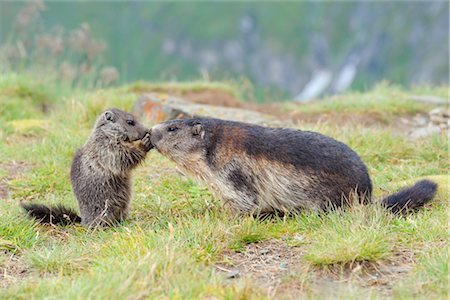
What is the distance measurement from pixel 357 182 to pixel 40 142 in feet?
15.8

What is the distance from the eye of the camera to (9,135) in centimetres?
883

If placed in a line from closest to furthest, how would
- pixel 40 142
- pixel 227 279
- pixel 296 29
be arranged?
pixel 227 279 < pixel 40 142 < pixel 296 29

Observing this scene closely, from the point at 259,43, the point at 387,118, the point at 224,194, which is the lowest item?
the point at 259,43

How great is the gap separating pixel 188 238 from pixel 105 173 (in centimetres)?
163

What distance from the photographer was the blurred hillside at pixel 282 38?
108m

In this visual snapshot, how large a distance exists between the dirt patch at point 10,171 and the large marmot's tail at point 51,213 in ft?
3.62

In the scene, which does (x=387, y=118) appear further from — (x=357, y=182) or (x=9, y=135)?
(x=9, y=135)

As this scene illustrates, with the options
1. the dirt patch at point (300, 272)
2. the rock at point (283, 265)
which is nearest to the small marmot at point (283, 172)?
the dirt patch at point (300, 272)

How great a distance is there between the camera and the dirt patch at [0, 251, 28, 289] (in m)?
4.37

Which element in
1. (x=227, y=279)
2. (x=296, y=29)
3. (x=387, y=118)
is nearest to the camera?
(x=227, y=279)

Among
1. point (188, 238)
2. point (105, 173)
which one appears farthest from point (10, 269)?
point (105, 173)

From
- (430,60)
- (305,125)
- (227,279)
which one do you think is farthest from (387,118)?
(430,60)

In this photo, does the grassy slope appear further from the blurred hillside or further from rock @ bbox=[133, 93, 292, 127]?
the blurred hillside

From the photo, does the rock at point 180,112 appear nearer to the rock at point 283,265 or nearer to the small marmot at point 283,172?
the small marmot at point 283,172
